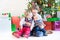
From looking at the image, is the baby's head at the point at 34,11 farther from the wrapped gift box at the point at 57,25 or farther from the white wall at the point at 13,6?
the wrapped gift box at the point at 57,25

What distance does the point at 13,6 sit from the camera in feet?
3.07

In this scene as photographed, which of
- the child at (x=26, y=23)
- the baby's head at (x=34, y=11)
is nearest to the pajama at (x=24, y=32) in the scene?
the child at (x=26, y=23)

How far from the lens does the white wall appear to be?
36.5 inches

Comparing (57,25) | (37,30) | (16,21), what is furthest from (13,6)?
(57,25)

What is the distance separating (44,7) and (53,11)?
0.23ft

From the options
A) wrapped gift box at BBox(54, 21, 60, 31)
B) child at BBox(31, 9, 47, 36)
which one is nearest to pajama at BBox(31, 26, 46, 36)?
child at BBox(31, 9, 47, 36)

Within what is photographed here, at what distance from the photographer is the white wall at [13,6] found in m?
0.93

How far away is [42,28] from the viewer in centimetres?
94

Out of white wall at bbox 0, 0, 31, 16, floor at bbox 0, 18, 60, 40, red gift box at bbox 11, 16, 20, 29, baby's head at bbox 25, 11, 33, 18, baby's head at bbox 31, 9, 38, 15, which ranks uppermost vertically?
white wall at bbox 0, 0, 31, 16

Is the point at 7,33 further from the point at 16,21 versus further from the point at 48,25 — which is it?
the point at 48,25

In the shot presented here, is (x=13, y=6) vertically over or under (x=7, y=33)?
over

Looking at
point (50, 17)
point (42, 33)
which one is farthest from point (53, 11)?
point (42, 33)

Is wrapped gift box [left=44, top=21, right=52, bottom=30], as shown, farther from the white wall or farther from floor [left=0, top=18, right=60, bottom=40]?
the white wall

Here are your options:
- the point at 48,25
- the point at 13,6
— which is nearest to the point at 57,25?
the point at 48,25
